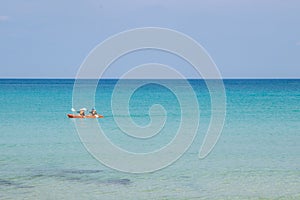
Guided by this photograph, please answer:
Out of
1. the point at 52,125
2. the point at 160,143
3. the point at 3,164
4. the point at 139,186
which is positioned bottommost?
the point at 52,125

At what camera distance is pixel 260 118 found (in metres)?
41.0

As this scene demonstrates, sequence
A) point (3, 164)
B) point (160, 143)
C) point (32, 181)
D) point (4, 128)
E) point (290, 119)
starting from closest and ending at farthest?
point (32, 181)
point (3, 164)
point (160, 143)
point (4, 128)
point (290, 119)

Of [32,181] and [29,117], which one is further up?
[32,181]

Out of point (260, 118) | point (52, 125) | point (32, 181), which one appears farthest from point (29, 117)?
point (32, 181)

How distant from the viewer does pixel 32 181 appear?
1781cm

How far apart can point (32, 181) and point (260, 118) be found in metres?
25.7

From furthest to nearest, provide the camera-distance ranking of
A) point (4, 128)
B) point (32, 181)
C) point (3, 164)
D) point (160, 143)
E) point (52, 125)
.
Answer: point (52, 125) < point (4, 128) < point (160, 143) < point (3, 164) < point (32, 181)

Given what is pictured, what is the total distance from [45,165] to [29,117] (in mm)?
21540

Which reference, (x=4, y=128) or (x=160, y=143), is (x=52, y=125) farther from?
→ (x=160, y=143)

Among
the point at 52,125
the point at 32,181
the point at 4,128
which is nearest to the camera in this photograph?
the point at 32,181
